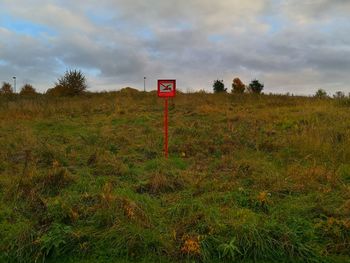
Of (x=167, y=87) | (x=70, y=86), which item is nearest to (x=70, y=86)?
(x=70, y=86)

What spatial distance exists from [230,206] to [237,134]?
591 cm

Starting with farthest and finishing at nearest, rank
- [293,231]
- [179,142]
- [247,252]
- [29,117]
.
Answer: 1. [29,117]
2. [179,142]
3. [293,231]
4. [247,252]

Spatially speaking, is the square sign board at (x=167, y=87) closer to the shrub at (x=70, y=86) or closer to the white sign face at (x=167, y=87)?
the white sign face at (x=167, y=87)

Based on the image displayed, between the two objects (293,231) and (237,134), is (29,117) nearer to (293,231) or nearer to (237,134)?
(237,134)

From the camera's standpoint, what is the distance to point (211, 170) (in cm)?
729

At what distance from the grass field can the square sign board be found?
4.63ft

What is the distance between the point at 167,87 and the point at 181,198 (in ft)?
13.9

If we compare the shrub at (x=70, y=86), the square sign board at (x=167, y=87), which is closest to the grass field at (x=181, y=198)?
the square sign board at (x=167, y=87)

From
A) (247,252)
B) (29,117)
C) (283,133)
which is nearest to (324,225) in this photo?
(247,252)

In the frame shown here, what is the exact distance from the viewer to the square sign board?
9.14 meters

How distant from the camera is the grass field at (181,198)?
4031mm

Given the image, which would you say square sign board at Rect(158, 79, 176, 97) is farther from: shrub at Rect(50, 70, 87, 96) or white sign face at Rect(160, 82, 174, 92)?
shrub at Rect(50, 70, 87, 96)

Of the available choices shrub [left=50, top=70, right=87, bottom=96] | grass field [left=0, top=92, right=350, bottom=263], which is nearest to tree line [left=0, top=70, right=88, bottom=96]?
shrub [left=50, top=70, right=87, bottom=96]

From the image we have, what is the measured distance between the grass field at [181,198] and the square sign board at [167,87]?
1411 mm
